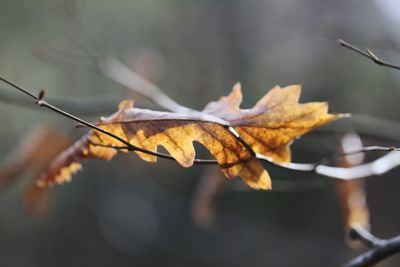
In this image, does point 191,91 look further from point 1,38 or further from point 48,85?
point 48,85

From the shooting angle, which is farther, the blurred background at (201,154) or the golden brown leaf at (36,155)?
the blurred background at (201,154)

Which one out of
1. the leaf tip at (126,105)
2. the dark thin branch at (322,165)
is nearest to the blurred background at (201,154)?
the dark thin branch at (322,165)

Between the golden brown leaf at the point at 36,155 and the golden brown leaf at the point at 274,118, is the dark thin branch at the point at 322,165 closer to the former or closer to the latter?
the golden brown leaf at the point at 274,118

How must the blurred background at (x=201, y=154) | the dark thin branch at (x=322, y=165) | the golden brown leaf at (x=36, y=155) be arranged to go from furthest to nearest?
the blurred background at (x=201, y=154)
the golden brown leaf at (x=36, y=155)
the dark thin branch at (x=322, y=165)

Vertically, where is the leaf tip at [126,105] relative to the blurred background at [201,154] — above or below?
below

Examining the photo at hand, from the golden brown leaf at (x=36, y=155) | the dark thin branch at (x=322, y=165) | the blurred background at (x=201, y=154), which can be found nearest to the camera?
the dark thin branch at (x=322, y=165)

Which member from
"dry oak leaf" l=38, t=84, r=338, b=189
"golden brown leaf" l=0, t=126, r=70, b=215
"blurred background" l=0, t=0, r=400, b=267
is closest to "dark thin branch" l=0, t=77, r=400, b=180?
"dry oak leaf" l=38, t=84, r=338, b=189

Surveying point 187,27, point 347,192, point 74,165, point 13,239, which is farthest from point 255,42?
point 74,165

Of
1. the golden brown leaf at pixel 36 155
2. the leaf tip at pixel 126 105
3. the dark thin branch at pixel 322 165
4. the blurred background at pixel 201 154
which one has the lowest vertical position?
the dark thin branch at pixel 322 165
